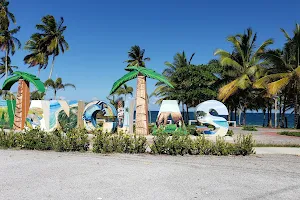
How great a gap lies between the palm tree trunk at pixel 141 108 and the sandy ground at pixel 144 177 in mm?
8878

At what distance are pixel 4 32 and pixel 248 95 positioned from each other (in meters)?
30.8

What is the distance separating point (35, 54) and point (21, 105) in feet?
69.4

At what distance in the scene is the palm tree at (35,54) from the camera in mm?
38625

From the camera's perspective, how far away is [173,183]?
18.8ft

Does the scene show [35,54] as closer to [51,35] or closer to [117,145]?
[51,35]

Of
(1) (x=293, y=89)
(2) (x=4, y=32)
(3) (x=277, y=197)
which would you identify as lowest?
(3) (x=277, y=197)

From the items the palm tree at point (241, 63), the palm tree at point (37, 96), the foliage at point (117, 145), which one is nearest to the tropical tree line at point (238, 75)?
the palm tree at point (241, 63)

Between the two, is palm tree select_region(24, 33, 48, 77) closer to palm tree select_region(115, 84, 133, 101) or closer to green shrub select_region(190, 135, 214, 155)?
palm tree select_region(115, 84, 133, 101)

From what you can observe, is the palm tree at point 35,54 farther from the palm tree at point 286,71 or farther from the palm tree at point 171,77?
the palm tree at point 286,71

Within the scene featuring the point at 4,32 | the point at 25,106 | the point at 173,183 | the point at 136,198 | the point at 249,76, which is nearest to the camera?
the point at 136,198

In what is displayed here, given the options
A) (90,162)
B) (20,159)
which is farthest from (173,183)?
(20,159)

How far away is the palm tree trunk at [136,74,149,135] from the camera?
17.7m

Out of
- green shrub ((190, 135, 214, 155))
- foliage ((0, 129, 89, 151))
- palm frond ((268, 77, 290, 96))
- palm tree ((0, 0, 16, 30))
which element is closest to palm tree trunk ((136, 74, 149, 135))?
foliage ((0, 129, 89, 151))

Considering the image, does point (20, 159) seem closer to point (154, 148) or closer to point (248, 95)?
point (154, 148)
